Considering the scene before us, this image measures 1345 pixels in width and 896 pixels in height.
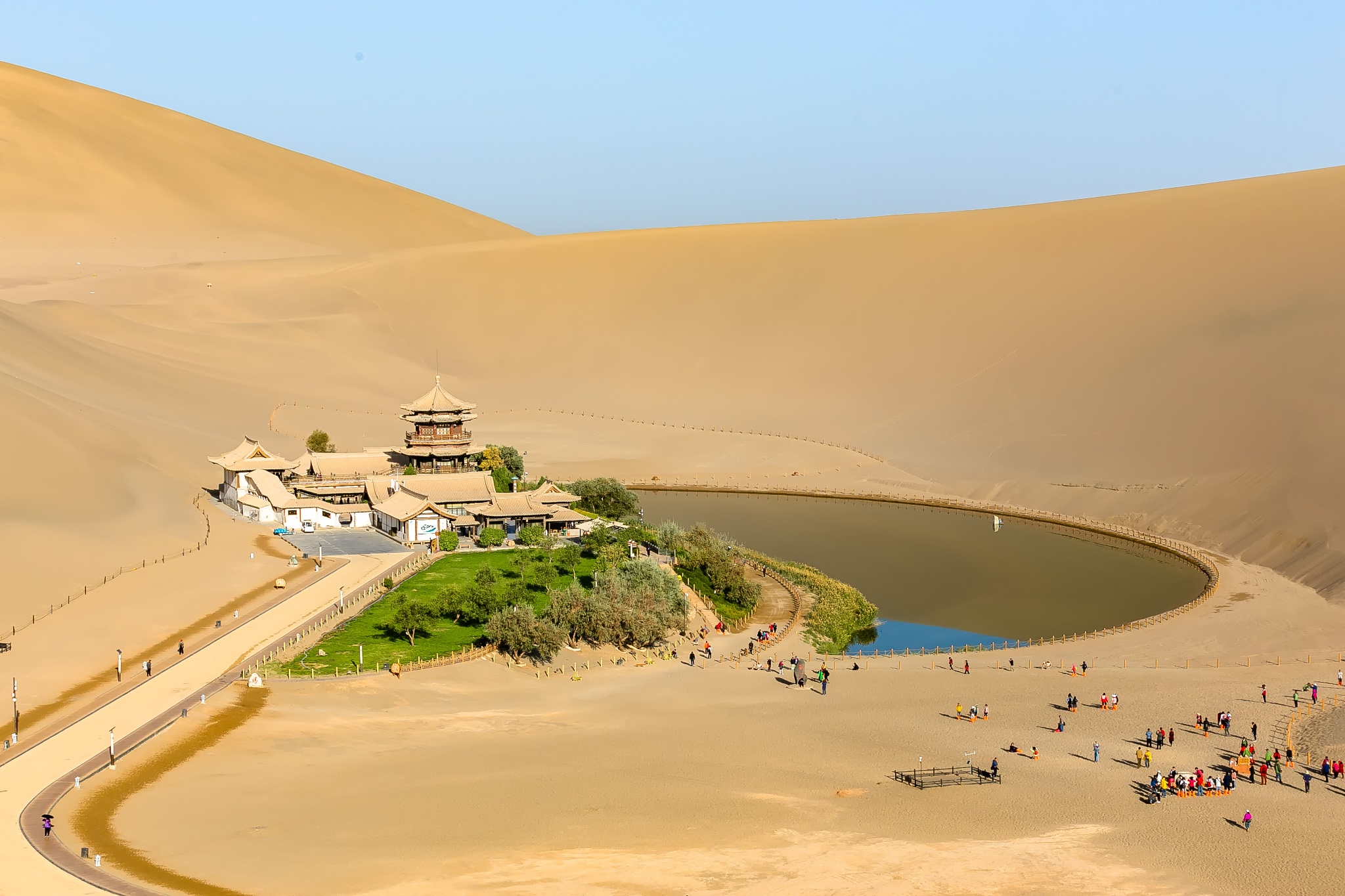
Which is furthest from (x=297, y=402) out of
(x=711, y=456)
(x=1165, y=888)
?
(x=1165, y=888)

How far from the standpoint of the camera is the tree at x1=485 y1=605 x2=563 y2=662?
4234 centimetres

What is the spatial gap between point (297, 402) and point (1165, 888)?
81.2 meters

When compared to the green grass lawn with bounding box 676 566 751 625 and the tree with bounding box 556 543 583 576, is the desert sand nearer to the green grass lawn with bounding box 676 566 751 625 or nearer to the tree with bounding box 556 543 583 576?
the green grass lawn with bounding box 676 566 751 625

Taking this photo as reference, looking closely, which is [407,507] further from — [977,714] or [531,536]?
[977,714]

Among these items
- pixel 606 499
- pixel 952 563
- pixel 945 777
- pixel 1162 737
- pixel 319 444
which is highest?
Result: pixel 319 444

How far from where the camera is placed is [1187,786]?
1232 inches

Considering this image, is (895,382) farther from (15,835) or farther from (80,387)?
(15,835)

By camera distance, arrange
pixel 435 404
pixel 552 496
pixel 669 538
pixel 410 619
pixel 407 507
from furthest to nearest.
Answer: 1. pixel 435 404
2. pixel 552 496
3. pixel 407 507
4. pixel 669 538
5. pixel 410 619

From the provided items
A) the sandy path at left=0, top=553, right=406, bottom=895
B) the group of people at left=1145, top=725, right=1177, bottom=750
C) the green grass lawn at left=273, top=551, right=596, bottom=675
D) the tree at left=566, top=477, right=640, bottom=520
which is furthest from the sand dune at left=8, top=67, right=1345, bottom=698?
the group of people at left=1145, top=725, right=1177, bottom=750

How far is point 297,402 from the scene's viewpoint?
98.9 metres

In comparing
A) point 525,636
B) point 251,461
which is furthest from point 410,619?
point 251,461

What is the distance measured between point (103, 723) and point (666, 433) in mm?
62837

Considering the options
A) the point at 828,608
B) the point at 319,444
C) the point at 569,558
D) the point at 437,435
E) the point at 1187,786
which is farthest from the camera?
the point at 319,444

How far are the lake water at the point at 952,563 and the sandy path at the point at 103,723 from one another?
62.6 feet
